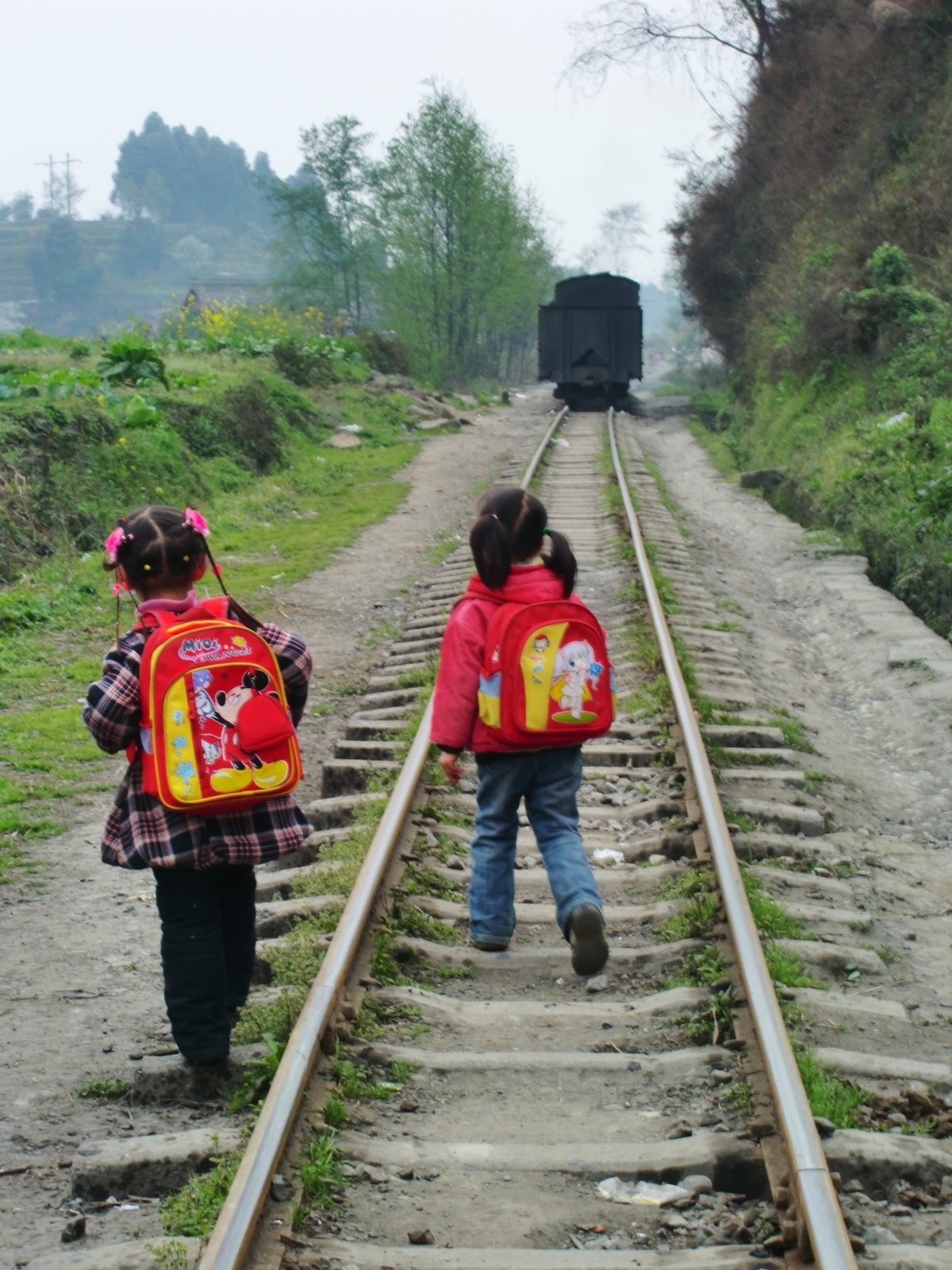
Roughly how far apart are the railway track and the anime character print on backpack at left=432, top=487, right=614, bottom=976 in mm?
349

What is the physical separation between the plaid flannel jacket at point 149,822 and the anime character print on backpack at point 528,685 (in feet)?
2.33

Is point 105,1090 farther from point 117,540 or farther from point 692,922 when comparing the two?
point 692,922

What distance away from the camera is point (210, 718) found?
133 inches

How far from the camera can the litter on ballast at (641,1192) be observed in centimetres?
294

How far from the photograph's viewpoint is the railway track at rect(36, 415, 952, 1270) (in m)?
2.80

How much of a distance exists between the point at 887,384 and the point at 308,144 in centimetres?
3722

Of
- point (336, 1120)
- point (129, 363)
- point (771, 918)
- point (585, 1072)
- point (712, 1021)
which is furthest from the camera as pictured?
point (129, 363)

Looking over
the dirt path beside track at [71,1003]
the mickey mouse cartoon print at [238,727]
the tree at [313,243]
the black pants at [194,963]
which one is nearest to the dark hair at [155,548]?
the mickey mouse cartoon print at [238,727]

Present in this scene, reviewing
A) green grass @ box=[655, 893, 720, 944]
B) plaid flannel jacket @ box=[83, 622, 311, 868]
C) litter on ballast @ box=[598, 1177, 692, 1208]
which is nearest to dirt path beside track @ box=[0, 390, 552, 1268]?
plaid flannel jacket @ box=[83, 622, 311, 868]

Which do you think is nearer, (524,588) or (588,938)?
(588,938)

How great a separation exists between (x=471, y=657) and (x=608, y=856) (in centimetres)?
138

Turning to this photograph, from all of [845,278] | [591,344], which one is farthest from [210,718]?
[591,344]

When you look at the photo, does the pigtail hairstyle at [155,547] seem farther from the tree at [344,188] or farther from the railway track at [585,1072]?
the tree at [344,188]

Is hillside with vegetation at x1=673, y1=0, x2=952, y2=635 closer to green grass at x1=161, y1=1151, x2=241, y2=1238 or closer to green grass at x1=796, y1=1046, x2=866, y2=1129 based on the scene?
green grass at x1=796, y1=1046, x2=866, y2=1129
